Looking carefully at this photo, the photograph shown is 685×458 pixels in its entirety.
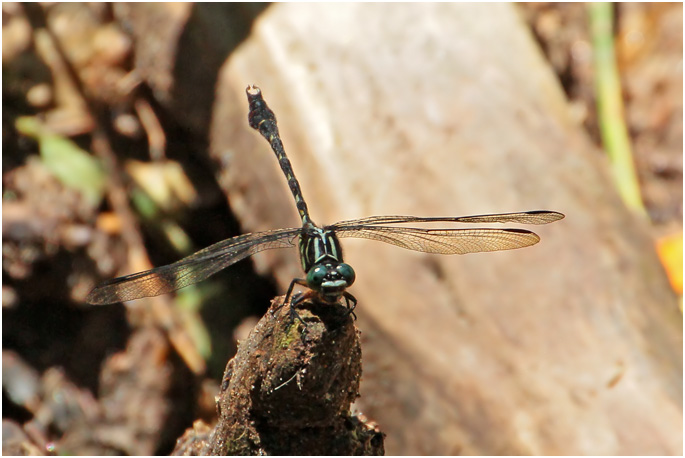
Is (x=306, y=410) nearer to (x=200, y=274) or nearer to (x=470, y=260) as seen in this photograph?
(x=200, y=274)

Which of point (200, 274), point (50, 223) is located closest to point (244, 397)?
point (200, 274)

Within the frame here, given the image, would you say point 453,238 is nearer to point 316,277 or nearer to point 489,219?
point 489,219

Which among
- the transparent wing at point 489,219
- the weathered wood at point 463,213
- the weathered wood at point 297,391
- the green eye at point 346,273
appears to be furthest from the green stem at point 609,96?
the weathered wood at point 297,391

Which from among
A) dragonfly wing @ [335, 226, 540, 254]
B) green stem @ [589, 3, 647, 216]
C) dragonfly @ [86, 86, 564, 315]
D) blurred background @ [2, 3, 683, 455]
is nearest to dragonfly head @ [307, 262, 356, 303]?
dragonfly @ [86, 86, 564, 315]

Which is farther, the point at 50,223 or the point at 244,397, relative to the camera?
the point at 50,223

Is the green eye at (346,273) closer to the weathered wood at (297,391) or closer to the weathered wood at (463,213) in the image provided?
the weathered wood at (297,391)

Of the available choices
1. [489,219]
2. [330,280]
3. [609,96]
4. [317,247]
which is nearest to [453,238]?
[489,219]
